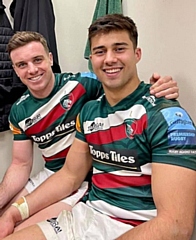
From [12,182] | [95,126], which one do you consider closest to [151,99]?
[95,126]

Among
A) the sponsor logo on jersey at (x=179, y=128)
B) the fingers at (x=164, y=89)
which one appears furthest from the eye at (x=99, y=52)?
the sponsor logo on jersey at (x=179, y=128)

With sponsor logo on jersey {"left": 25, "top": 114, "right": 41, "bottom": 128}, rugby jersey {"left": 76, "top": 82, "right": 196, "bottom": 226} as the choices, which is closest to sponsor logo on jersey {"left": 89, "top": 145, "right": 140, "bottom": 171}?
rugby jersey {"left": 76, "top": 82, "right": 196, "bottom": 226}

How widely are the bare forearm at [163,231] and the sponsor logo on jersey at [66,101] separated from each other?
81 cm

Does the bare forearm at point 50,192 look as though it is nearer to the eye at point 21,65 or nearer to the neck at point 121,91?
the neck at point 121,91

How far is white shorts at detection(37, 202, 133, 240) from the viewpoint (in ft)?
3.94

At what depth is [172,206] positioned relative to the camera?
1.00 m

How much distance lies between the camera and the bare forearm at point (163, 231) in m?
0.98

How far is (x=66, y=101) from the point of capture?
5.36 ft

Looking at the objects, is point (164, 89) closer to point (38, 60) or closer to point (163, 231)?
point (163, 231)

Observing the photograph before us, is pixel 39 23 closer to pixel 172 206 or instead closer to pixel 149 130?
pixel 149 130

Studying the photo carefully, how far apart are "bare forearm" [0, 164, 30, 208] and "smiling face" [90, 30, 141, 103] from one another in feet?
2.61

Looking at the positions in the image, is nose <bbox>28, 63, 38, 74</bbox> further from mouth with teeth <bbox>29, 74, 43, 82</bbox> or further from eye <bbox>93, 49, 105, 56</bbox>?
eye <bbox>93, 49, 105, 56</bbox>

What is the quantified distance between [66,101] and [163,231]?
2.88ft

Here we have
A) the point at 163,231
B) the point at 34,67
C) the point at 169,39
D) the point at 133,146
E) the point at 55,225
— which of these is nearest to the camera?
the point at 163,231
